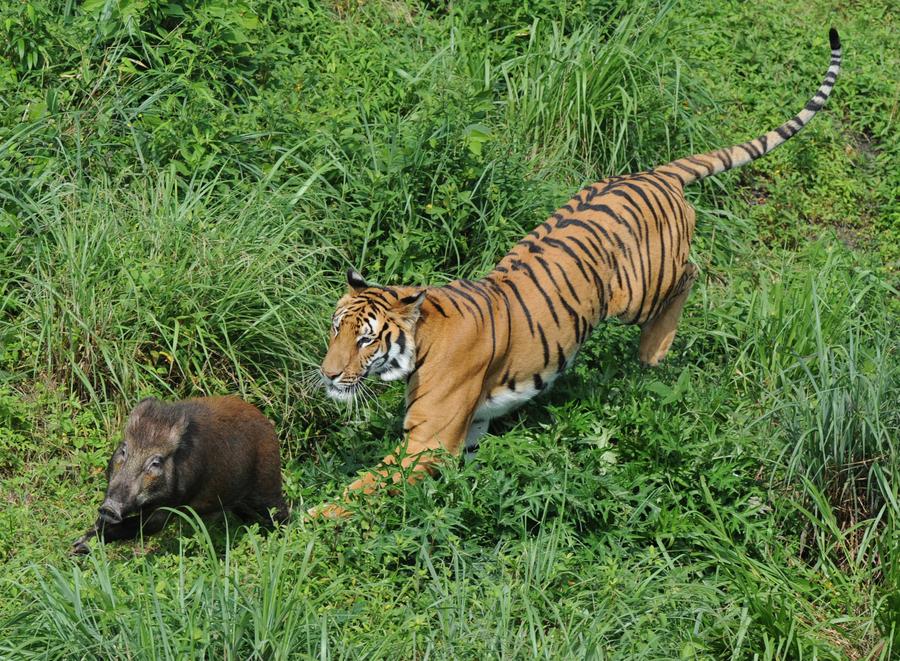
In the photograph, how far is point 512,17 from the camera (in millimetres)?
8438

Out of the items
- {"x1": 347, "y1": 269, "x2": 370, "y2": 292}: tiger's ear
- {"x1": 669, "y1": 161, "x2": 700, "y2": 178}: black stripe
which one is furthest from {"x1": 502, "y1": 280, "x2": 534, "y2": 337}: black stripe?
{"x1": 669, "y1": 161, "x2": 700, "y2": 178}: black stripe

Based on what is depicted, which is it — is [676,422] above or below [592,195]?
below

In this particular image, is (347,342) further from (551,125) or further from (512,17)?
(512,17)

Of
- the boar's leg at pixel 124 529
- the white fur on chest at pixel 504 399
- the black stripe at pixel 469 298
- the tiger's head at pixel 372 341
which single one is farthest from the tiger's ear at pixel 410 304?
the boar's leg at pixel 124 529

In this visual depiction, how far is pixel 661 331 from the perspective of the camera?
6840 millimetres

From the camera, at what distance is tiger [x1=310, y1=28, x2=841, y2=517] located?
555cm

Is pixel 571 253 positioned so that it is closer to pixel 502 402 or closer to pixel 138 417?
pixel 502 402

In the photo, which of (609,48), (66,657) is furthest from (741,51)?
(66,657)

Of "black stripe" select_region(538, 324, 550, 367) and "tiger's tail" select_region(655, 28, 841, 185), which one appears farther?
"tiger's tail" select_region(655, 28, 841, 185)

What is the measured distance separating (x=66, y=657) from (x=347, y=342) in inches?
77.6

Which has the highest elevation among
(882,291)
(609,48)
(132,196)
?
(609,48)

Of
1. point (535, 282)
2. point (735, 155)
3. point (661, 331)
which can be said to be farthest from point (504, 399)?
point (735, 155)

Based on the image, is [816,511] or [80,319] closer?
[816,511]

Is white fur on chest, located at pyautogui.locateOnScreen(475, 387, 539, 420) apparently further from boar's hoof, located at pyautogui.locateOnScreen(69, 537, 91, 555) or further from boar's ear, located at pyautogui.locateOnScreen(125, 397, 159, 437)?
boar's hoof, located at pyautogui.locateOnScreen(69, 537, 91, 555)
